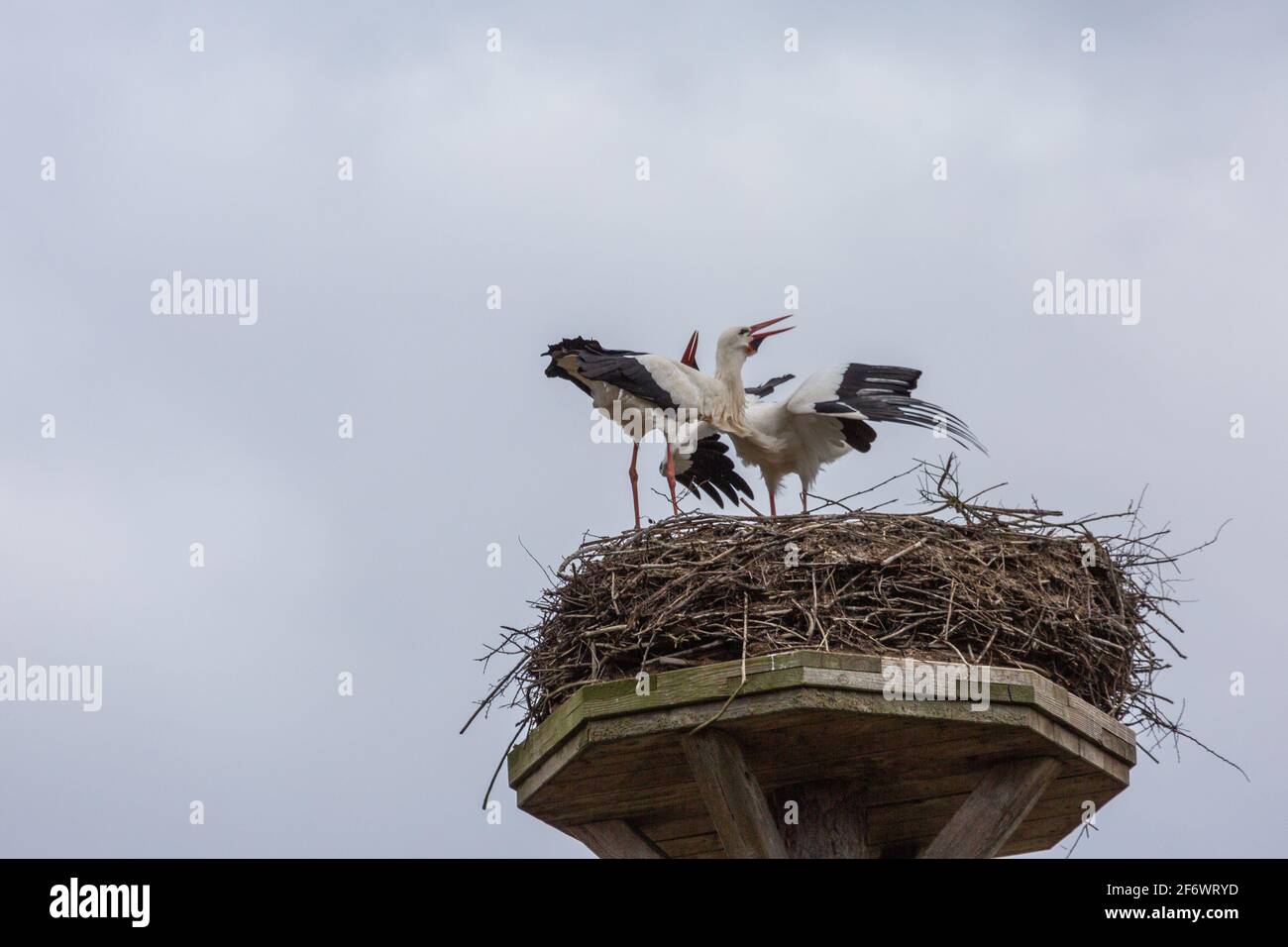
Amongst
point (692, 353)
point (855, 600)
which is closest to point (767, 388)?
point (692, 353)

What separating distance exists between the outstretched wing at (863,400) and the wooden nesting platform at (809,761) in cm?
235

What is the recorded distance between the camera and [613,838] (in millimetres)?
6352

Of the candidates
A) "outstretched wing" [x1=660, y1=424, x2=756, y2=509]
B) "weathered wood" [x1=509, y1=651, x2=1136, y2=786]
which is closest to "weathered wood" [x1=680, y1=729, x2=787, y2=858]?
"weathered wood" [x1=509, y1=651, x2=1136, y2=786]

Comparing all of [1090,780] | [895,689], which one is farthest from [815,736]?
[1090,780]

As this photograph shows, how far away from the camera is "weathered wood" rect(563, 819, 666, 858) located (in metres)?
6.35

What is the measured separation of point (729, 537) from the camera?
6.29m

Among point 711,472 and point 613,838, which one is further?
point 711,472

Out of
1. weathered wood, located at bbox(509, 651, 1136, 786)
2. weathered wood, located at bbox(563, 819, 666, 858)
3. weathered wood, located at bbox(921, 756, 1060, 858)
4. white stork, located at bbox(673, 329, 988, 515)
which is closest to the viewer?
weathered wood, located at bbox(509, 651, 1136, 786)

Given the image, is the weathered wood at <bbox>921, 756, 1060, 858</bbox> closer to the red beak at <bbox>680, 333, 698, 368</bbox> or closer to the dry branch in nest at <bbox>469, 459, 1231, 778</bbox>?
the dry branch in nest at <bbox>469, 459, 1231, 778</bbox>

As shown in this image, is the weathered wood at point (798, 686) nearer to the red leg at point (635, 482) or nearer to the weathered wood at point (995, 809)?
the weathered wood at point (995, 809)

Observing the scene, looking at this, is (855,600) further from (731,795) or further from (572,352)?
(572,352)

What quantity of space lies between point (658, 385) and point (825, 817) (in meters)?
2.97

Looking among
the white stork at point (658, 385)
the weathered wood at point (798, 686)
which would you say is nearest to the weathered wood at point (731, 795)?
the weathered wood at point (798, 686)

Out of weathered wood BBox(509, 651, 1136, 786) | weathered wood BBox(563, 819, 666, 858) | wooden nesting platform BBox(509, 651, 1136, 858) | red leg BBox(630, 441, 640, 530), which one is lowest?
weathered wood BBox(563, 819, 666, 858)
